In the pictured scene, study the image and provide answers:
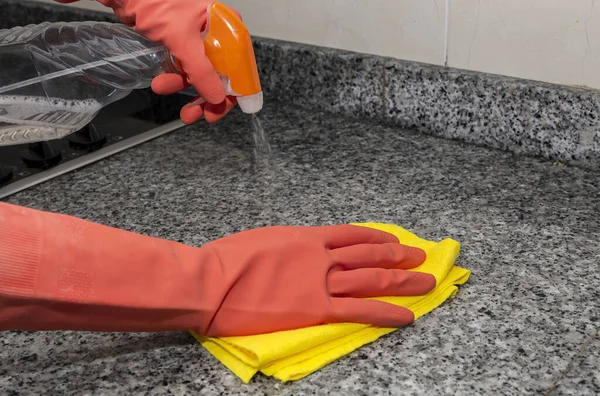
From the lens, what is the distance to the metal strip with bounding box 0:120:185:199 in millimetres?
993

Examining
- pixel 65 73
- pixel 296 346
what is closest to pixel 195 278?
pixel 296 346

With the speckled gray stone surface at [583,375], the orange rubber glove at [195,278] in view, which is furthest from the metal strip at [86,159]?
the speckled gray stone surface at [583,375]

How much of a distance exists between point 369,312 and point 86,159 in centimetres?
65

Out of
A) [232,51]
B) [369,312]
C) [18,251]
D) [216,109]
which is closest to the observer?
[18,251]

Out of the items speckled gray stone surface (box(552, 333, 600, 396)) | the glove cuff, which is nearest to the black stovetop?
the glove cuff

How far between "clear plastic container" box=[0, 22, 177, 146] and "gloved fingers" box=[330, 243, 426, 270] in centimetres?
42

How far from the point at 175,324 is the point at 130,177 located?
49cm

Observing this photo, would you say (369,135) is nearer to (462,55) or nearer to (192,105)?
(462,55)

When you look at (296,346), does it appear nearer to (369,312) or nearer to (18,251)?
(369,312)

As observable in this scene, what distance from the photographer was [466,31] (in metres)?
0.97

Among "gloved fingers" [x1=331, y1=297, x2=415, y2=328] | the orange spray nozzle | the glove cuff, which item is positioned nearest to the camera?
the glove cuff

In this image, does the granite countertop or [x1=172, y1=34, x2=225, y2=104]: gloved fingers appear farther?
[x1=172, y1=34, x2=225, y2=104]: gloved fingers

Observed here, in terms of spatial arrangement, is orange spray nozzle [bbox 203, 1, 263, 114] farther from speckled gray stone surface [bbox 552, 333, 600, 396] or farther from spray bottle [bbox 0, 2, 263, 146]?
speckled gray stone surface [bbox 552, 333, 600, 396]

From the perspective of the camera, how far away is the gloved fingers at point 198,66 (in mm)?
819
